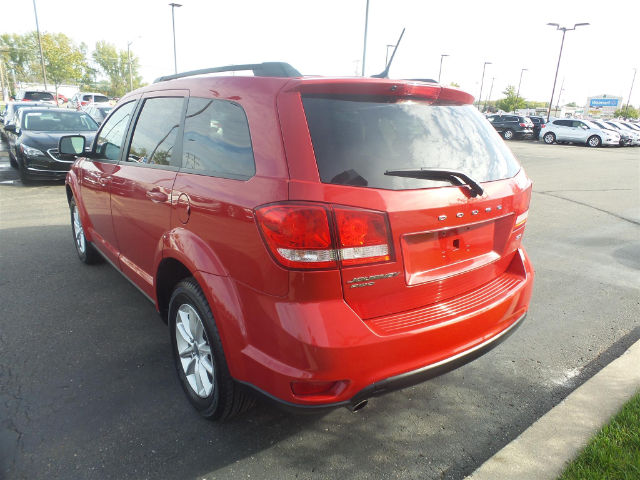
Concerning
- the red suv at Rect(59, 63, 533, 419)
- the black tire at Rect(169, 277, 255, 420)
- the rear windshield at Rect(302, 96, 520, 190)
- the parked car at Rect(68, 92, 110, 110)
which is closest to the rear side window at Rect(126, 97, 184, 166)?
the red suv at Rect(59, 63, 533, 419)

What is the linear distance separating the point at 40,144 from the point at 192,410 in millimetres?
9144

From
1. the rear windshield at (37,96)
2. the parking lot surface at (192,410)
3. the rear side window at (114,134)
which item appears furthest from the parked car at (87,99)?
the rear side window at (114,134)

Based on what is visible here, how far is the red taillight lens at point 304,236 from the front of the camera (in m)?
1.88

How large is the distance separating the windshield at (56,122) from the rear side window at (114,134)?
313 inches

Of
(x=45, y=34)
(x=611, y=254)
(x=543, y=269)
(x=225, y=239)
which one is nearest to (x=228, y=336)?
(x=225, y=239)

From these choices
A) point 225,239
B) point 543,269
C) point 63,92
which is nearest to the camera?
point 225,239

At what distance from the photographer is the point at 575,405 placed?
2658 mm

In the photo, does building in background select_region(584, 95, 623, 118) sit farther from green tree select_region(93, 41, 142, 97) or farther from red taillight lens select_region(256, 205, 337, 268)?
red taillight lens select_region(256, 205, 337, 268)

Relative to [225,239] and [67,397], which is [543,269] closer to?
[225,239]

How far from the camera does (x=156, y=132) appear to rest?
3082 mm

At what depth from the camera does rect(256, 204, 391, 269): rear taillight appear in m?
1.88

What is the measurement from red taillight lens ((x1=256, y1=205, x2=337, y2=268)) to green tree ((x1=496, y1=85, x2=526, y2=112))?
79.4 meters

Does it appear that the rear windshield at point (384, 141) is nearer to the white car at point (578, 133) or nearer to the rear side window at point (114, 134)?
the rear side window at point (114, 134)

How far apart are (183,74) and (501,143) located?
214cm
